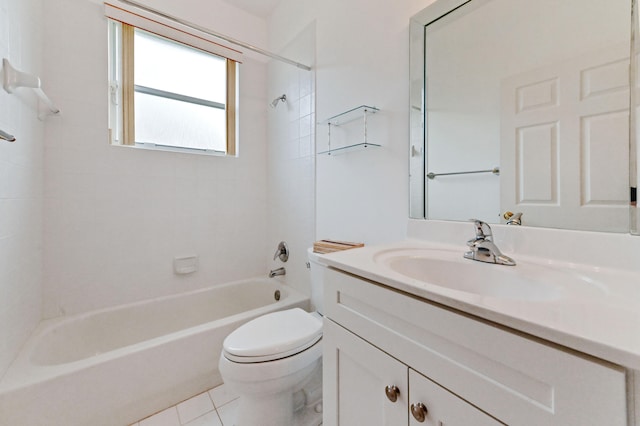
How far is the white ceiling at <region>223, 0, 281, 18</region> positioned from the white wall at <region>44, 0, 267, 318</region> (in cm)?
6

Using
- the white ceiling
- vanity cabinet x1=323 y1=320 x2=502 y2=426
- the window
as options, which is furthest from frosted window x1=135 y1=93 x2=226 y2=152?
vanity cabinet x1=323 y1=320 x2=502 y2=426

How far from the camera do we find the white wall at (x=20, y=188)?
1.06m

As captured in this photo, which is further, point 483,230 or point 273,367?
point 273,367

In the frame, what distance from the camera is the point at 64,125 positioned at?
5.06 feet

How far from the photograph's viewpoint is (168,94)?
6.30 ft

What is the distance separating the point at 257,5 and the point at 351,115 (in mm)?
1466

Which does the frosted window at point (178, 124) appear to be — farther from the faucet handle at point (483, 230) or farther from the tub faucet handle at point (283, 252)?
the faucet handle at point (483, 230)

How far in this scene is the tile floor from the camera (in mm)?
1238

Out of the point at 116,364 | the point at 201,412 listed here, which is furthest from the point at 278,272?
the point at 116,364

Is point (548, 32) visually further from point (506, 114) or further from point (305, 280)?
point (305, 280)

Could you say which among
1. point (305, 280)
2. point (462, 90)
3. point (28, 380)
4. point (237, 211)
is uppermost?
point (462, 90)

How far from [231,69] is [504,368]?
2.44 m

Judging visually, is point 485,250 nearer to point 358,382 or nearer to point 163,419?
point 358,382

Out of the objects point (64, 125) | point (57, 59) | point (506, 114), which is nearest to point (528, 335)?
point (506, 114)
